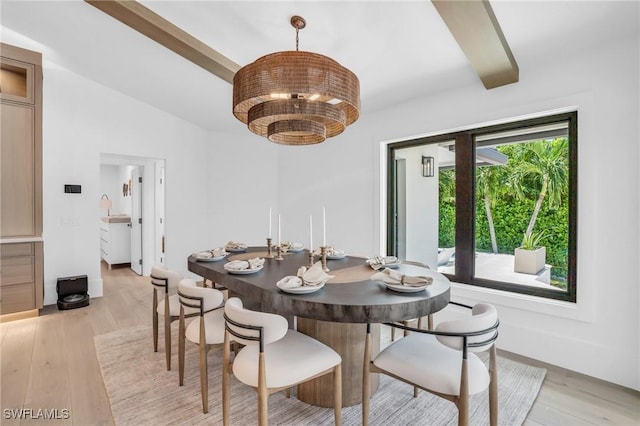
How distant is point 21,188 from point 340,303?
402cm

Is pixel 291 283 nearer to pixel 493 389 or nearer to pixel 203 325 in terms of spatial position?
pixel 203 325

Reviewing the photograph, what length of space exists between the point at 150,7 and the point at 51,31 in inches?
62.2

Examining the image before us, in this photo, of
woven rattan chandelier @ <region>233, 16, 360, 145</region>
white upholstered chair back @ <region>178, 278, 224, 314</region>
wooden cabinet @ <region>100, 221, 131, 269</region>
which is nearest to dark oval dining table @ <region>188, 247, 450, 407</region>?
white upholstered chair back @ <region>178, 278, 224, 314</region>

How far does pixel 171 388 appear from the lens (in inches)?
85.0

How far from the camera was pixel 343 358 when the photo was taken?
1.94 metres

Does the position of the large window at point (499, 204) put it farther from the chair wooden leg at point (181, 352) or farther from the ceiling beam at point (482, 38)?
the chair wooden leg at point (181, 352)

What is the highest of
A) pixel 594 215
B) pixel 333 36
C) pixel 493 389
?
pixel 333 36

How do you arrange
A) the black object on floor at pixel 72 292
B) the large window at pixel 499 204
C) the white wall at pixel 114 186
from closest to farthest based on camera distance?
the large window at pixel 499 204
the black object on floor at pixel 72 292
the white wall at pixel 114 186

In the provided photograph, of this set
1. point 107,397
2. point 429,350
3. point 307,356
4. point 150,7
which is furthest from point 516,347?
point 150,7

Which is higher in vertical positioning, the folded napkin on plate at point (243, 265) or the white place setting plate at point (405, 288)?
the folded napkin on plate at point (243, 265)

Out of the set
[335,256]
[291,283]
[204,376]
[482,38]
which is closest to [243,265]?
[291,283]

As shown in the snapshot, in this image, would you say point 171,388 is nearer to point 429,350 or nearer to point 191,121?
point 429,350

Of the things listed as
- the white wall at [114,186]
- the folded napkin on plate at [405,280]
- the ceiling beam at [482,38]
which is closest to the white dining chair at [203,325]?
the folded napkin on plate at [405,280]

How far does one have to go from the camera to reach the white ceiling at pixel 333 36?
6.93ft
